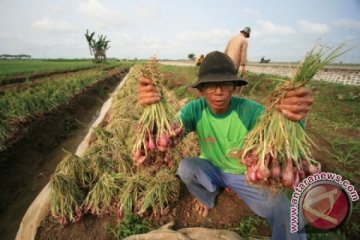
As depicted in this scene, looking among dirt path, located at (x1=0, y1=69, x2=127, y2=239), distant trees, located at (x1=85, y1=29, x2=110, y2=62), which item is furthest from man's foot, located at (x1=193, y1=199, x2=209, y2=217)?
distant trees, located at (x1=85, y1=29, x2=110, y2=62)

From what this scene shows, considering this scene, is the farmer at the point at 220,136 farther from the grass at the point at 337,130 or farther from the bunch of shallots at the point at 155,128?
the grass at the point at 337,130

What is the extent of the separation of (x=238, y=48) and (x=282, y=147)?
4.26 m

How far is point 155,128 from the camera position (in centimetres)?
178

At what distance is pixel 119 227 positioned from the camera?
2.27 m

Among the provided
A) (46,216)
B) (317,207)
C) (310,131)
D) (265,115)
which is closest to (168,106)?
(265,115)

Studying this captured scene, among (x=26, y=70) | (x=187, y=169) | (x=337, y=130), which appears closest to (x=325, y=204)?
(x=187, y=169)

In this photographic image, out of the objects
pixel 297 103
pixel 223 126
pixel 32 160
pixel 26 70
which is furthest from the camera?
pixel 26 70

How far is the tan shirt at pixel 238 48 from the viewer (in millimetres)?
5371

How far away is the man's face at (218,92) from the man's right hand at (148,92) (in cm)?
39

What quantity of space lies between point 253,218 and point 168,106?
1304mm

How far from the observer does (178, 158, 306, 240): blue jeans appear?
1.74 meters

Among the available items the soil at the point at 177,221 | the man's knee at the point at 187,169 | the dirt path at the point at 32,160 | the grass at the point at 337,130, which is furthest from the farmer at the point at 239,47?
the man's knee at the point at 187,169

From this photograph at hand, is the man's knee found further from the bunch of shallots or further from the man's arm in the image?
the man's arm

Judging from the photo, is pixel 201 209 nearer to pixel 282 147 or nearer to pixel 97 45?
pixel 282 147
